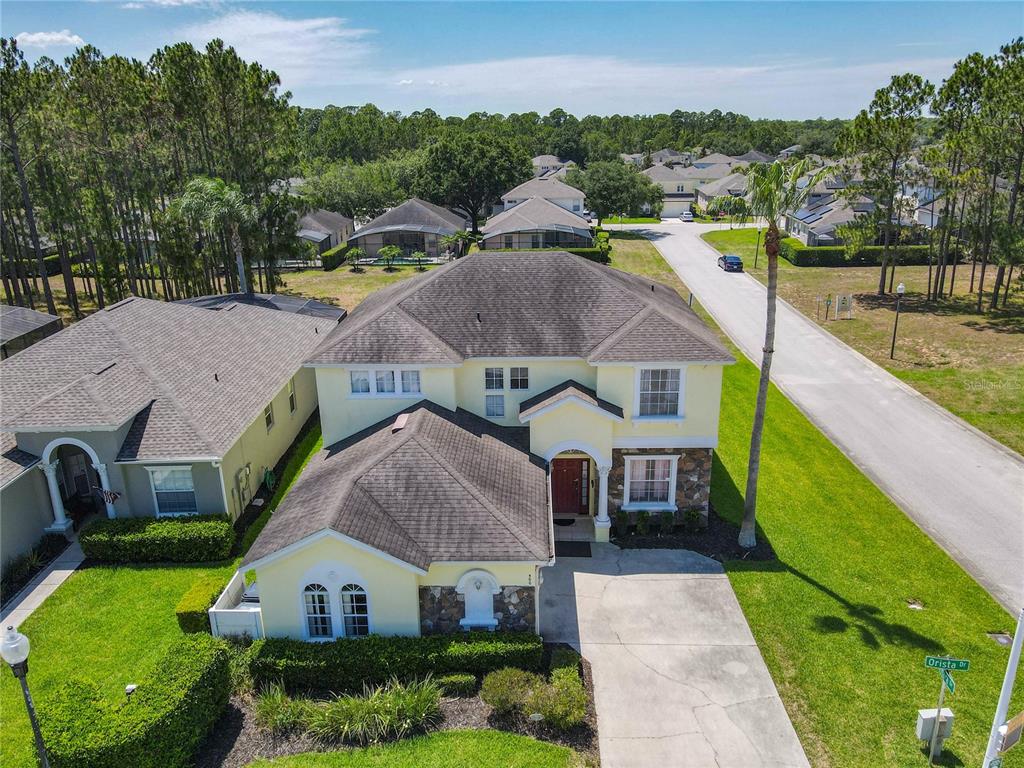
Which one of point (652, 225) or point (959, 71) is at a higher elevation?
point (959, 71)

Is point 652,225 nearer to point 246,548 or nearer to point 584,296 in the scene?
point 584,296

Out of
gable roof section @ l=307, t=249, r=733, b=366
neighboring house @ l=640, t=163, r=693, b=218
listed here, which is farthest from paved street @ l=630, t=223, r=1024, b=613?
neighboring house @ l=640, t=163, r=693, b=218

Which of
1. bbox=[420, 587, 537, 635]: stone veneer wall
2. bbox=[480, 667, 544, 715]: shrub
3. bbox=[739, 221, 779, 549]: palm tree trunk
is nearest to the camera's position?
bbox=[480, 667, 544, 715]: shrub

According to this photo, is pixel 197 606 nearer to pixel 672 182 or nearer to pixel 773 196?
pixel 773 196

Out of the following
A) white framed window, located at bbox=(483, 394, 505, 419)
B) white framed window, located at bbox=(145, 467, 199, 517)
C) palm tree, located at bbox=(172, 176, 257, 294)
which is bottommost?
white framed window, located at bbox=(145, 467, 199, 517)

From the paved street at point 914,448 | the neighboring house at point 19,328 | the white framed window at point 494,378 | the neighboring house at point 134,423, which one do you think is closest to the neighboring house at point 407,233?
the paved street at point 914,448

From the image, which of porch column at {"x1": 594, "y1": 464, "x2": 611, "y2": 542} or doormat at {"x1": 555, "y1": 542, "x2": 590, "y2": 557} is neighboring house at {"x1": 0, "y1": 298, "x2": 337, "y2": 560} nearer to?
doormat at {"x1": 555, "y1": 542, "x2": 590, "y2": 557}

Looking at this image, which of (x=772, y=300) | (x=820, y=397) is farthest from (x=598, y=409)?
(x=820, y=397)
